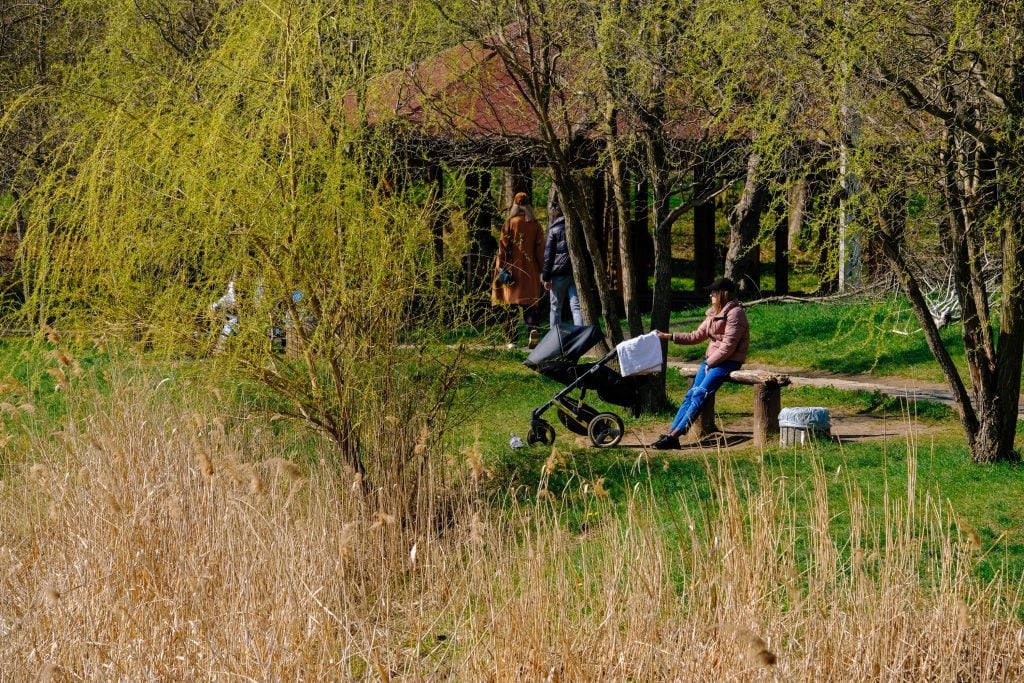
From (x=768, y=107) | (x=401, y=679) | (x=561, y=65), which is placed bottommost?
(x=401, y=679)

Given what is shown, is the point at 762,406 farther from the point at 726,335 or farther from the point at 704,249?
the point at 704,249

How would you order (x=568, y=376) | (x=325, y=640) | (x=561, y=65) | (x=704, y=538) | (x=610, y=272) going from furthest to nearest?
1. (x=610, y=272)
2. (x=561, y=65)
3. (x=568, y=376)
4. (x=704, y=538)
5. (x=325, y=640)

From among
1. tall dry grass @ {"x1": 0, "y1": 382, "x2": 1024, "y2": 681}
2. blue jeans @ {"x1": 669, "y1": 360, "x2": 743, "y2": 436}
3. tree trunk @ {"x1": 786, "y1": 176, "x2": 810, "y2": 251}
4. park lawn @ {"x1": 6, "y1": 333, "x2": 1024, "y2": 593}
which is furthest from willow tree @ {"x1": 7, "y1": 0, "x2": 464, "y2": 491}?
blue jeans @ {"x1": 669, "y1": 360, "x2": 743, "y2": 436}

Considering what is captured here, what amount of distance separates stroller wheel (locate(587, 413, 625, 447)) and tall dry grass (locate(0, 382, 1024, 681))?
9.34 ft

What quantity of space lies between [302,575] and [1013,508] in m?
4.07

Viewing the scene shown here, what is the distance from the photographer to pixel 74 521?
6336 mm

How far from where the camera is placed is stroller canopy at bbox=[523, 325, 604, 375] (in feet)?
30.8

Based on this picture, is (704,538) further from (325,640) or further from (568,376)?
(568,376)

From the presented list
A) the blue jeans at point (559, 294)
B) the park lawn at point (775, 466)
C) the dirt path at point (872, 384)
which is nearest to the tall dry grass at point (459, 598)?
the park lawn at point (775, 466)

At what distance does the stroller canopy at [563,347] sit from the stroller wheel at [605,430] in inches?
19.1

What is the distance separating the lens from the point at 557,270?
500 inches

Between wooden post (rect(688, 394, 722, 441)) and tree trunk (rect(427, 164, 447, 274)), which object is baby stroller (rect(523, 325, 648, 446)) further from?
tree trunk (rect(427, 164, 447, 274))

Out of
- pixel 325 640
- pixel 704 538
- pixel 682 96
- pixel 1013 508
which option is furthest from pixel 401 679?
pixel 682 96

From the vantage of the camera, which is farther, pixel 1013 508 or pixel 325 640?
pixel 1013 508
